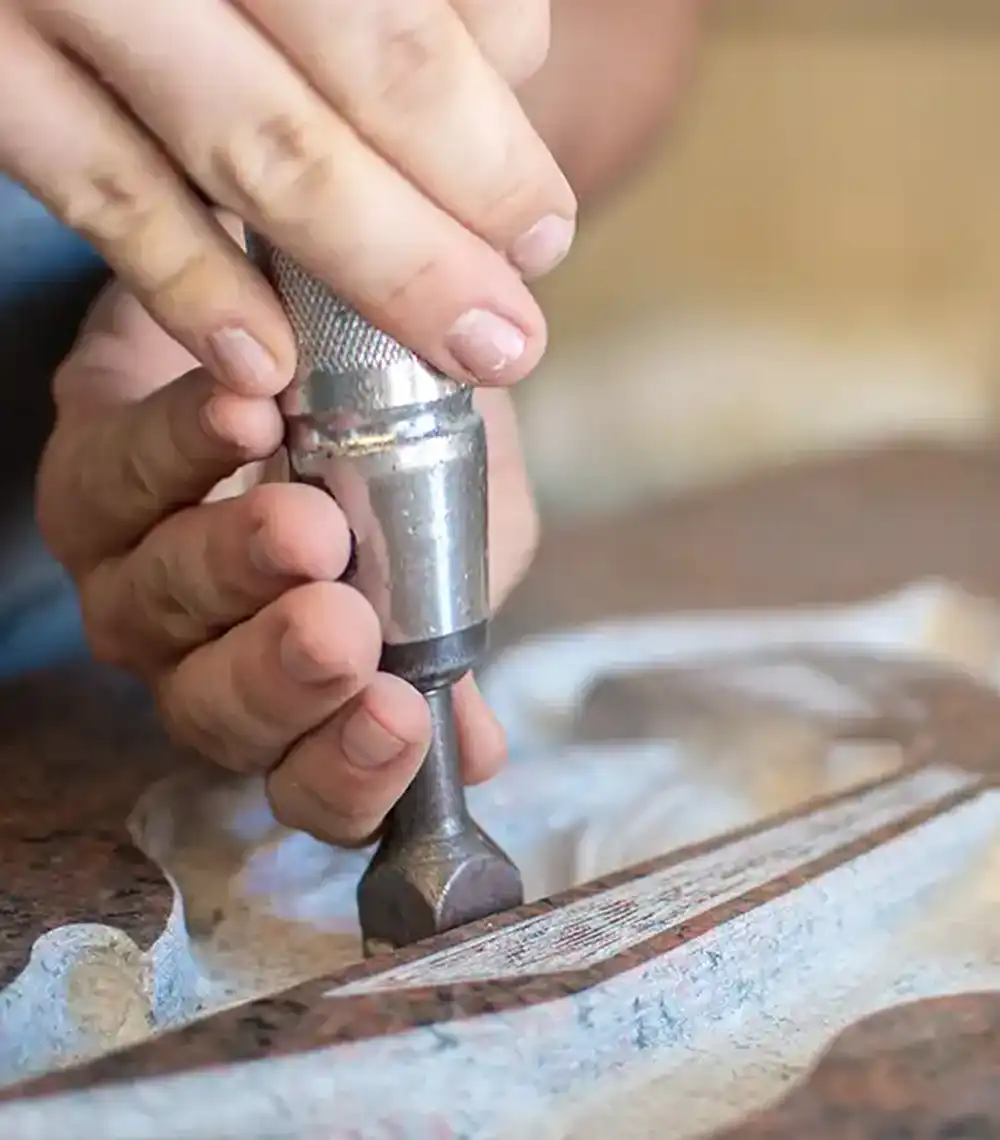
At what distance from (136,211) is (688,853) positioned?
199mm

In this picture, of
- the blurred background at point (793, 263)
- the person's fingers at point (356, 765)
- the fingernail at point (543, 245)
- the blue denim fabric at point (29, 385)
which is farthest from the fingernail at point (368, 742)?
the blurred background at point (793, 263)

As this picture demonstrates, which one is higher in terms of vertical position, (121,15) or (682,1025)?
(121,15)

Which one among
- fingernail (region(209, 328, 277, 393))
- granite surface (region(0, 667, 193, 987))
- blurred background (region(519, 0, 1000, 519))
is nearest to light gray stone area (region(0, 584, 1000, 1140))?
granite surface (region(0, 667, 193, 987))

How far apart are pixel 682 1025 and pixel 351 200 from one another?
0.57ft

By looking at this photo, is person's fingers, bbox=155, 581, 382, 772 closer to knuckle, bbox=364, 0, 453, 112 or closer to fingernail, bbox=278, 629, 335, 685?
fingernail, bbox=278, 629, 335, 685

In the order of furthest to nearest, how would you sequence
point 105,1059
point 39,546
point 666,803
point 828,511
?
point 828,511 → point 39,546 → point 666,803 → point 105,1059

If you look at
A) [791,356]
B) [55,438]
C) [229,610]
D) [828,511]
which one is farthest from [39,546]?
[791,356]

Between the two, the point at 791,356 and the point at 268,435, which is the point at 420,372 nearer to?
the point at 268,435

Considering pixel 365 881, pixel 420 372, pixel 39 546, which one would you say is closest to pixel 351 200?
pixel 420 372

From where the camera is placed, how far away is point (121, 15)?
29 cm

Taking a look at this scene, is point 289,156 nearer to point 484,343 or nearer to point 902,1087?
point 484,343

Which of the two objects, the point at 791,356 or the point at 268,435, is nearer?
the point at 268,435

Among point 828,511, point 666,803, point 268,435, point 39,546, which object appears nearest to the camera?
point 268,435

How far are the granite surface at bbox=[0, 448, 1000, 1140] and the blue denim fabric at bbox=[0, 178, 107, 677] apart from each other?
5 cm
